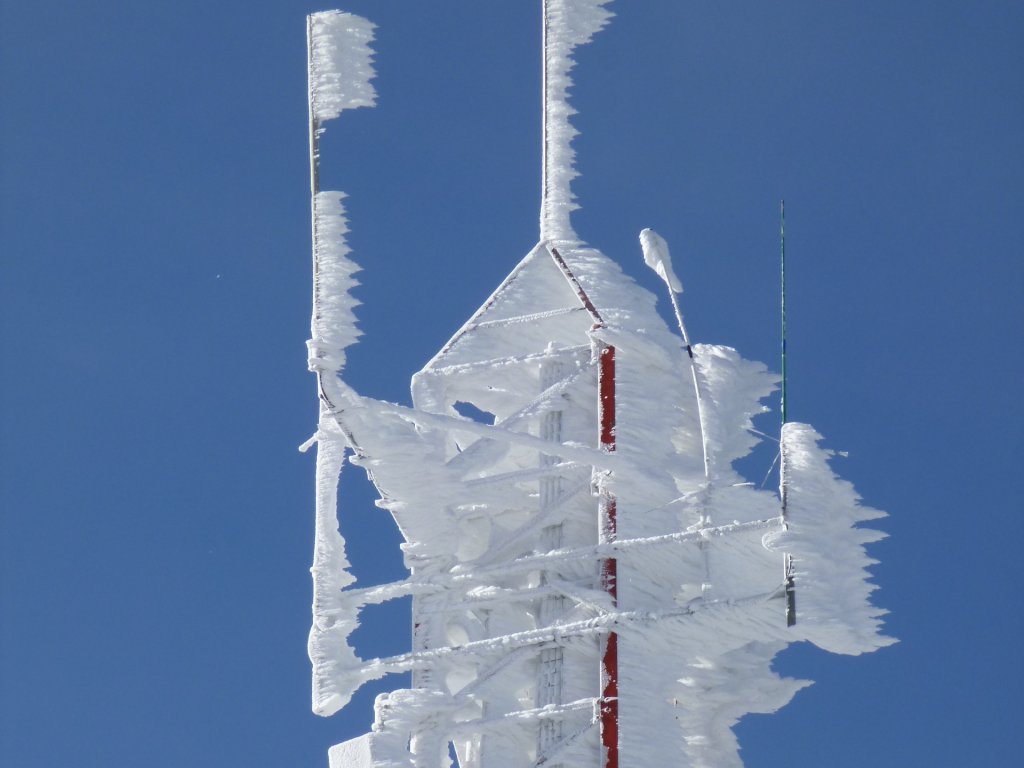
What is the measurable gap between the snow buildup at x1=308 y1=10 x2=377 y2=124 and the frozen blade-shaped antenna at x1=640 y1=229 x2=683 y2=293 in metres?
3.87

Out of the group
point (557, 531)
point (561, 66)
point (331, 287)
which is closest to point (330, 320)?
point (331, 287)

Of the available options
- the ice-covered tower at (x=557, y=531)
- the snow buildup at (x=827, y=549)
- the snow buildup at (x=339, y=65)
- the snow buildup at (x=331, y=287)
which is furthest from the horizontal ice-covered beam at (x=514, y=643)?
the snow buildup at (x=339, y=65)

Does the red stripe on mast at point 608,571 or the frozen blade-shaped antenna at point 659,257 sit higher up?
the frozen blade-shaped antenna at point 659,257

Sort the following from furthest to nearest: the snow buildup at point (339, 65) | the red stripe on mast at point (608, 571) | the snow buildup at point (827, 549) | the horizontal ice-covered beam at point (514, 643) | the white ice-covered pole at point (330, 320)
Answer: the snow buildup at point (339, 65) → the white ice-covered pole at point (330, 320) → the horizontal ice-covered beam at point (514, 643) → the red stripe on mast at point (608, 571) → the snow buildup at point (827, 549)

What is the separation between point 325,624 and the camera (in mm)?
34094

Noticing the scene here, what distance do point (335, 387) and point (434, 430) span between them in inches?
61.3

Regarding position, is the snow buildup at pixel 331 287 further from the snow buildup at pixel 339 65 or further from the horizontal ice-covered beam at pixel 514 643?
the horizontal ice-covered beam at pixel 514 643

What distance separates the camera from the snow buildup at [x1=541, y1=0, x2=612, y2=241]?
3750 cm

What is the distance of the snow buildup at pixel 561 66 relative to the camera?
1476 inches

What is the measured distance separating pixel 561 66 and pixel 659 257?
3364 millimetres

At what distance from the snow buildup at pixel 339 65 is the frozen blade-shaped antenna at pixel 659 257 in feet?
12.7

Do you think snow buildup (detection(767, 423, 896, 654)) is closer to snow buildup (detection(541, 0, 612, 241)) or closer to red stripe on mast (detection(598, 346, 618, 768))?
red stripe on mast (detection(598, 346, 618, 768))

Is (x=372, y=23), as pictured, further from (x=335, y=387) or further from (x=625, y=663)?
(x=625, y=663)

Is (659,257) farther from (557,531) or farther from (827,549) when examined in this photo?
(827,549)
